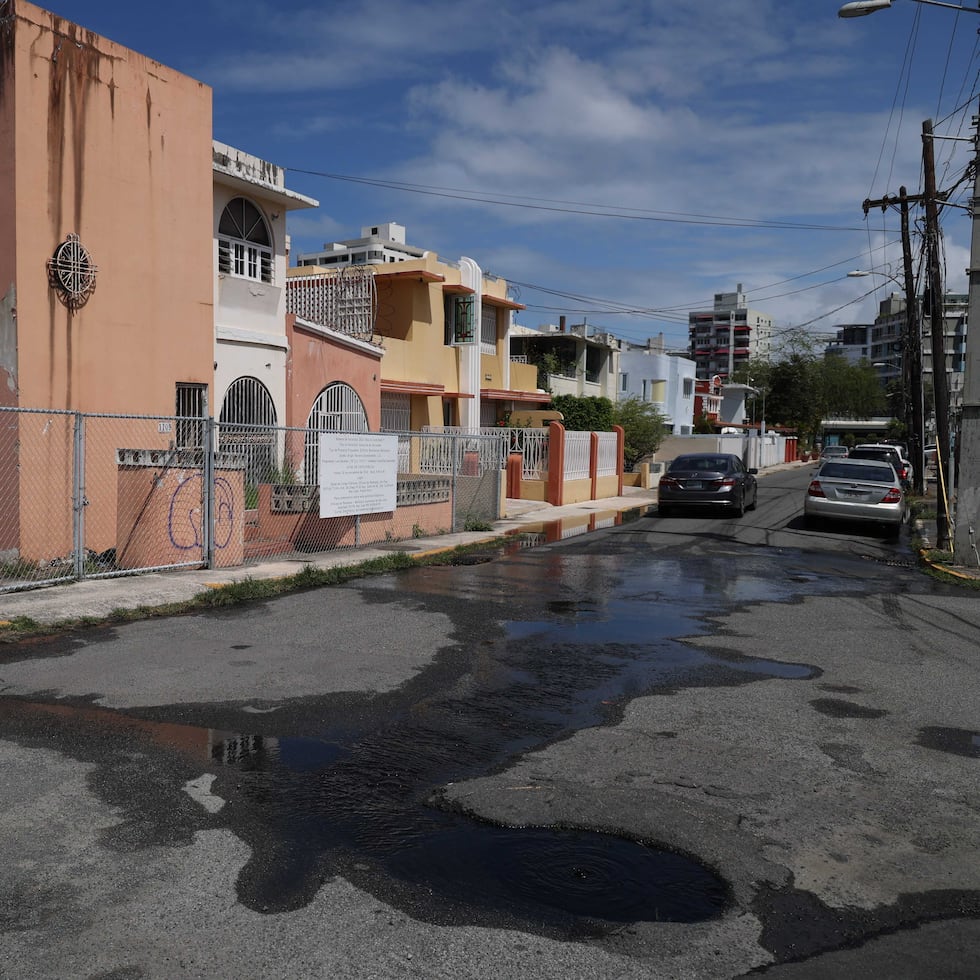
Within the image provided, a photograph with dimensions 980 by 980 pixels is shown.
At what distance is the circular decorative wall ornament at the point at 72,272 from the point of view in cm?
1294

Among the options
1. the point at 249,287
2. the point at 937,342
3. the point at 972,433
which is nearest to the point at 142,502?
the point at 249,287

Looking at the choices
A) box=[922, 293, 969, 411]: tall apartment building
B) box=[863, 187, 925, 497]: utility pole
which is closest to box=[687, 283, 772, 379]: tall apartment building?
box=[922, 293, 969, 411]: tall apartment building

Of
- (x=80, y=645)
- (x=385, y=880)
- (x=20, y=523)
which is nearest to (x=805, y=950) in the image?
(x=385, y=880)

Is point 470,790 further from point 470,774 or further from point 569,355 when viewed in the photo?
point 569,355

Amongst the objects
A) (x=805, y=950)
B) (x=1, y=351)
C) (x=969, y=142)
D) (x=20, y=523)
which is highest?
(x=969, y=142)

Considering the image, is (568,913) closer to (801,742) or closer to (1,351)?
(801,742)

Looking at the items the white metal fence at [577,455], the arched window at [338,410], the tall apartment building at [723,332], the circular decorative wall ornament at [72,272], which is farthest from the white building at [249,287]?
the tall apartment building at [723,332]

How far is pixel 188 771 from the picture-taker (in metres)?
5.22

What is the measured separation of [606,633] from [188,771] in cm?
485

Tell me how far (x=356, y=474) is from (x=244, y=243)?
565 cm

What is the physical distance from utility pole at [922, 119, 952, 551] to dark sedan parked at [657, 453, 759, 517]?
14.5ft

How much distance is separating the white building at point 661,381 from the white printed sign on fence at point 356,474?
144 ft

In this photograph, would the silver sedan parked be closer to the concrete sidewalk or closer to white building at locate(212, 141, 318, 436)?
the concrete sidewalk

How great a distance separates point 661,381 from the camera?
63.6 m
